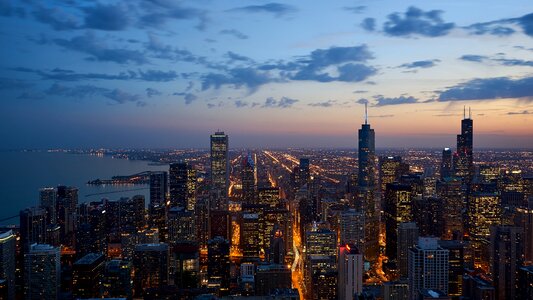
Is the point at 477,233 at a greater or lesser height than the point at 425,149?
lesser

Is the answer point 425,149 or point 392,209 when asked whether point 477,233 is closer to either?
point 392,209

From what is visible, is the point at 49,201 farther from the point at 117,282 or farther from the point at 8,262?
the point at 117,282

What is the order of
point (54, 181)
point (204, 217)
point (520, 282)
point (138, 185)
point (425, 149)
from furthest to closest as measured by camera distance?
point (425, 149) < point (138, 185) < point (54, 181) < point (204, 217) < point (520, 282)

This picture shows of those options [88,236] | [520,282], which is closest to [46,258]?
[88,236]

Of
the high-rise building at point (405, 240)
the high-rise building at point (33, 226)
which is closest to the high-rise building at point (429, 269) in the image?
the high-rise building at point (405, 240)

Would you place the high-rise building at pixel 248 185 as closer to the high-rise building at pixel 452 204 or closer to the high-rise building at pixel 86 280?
the high-rise building at pixel 452 204

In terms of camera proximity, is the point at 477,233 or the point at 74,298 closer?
the point at 74,298
